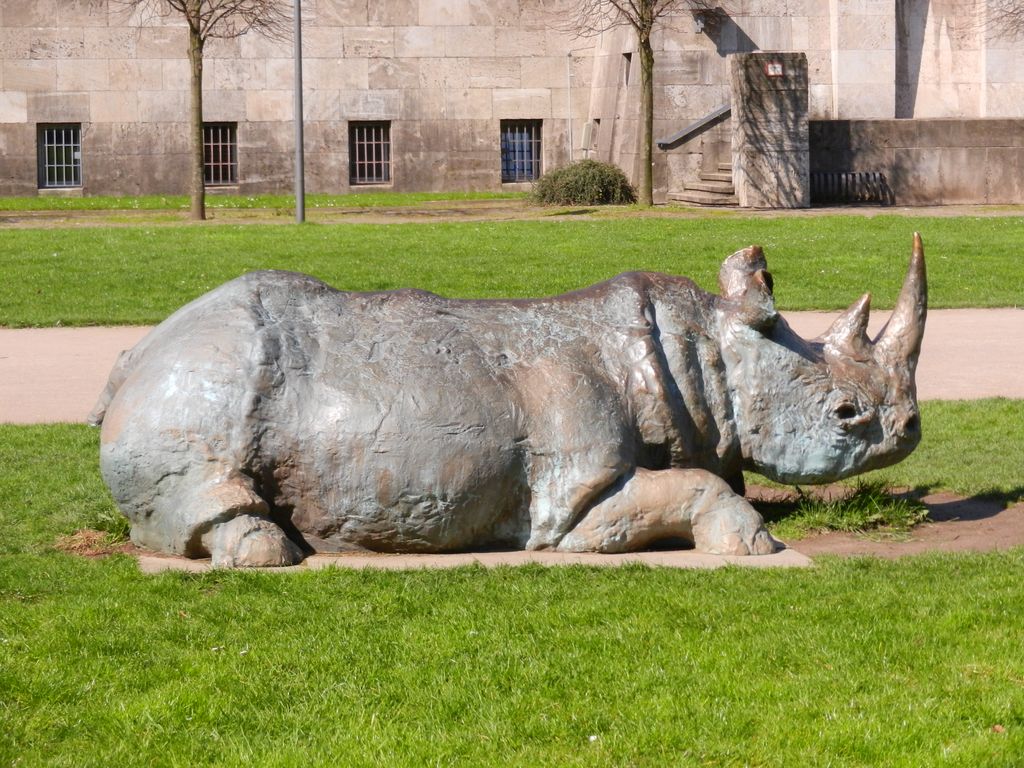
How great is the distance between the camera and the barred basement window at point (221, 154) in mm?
37812

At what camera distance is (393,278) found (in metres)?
20.0

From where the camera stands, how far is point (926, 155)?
1283 inches

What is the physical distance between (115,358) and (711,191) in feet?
63.4

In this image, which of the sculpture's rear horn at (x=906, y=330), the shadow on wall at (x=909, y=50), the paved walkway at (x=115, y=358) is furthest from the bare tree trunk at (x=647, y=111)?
the sculpture's rear horn at (x=906, y=330)

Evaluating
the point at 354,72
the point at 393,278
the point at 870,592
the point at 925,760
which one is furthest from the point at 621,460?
the point at 354,72

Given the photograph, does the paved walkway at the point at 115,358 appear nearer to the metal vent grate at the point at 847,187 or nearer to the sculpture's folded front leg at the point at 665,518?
the sculpture's folded front leg at the point at 665,518

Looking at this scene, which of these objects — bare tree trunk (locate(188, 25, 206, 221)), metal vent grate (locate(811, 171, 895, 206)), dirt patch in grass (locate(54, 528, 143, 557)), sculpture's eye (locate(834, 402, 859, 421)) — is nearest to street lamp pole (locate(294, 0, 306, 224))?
bare tree trunk (locate(188, 25, 206, 221))

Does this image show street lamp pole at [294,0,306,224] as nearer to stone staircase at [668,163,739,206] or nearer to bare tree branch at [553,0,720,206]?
bare tree branch at [553,0,720,206]

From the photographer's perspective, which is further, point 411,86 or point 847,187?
point 411,86

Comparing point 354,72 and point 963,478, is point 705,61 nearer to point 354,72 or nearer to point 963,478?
point 354,72

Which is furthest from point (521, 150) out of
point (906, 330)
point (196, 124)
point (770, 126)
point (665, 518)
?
point (665, 518)

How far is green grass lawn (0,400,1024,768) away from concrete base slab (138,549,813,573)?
6.7 inches

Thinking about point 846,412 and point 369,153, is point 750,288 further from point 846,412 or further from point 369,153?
point 369,153

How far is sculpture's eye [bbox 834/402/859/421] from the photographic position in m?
8.12
